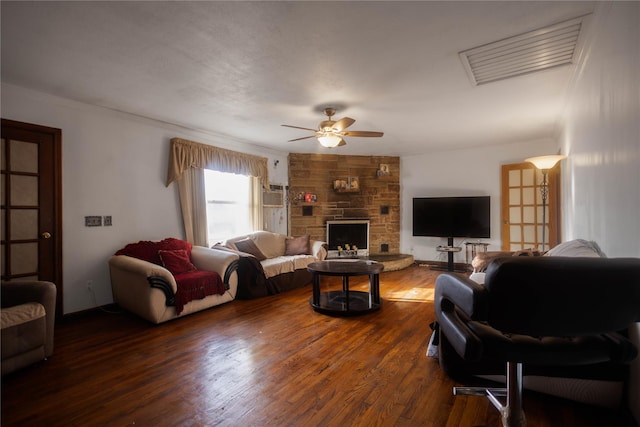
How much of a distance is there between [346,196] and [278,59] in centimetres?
432

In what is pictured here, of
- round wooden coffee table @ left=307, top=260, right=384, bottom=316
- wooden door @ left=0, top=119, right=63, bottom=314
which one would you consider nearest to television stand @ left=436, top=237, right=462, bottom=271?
round wooden coffee table @ left=307, top=260, right=384, bottom=316

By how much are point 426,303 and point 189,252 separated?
3122mm

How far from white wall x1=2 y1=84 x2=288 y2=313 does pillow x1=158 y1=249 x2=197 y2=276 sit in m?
0.59

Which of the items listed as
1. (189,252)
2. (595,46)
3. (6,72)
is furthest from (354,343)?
(6,72)

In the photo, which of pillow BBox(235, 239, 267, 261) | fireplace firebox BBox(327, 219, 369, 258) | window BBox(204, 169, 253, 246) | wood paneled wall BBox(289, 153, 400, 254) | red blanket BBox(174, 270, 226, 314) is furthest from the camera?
fireplace firebox BBox(327, 219, 369, 258)

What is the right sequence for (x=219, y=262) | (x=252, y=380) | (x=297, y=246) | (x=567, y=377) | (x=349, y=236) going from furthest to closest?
(x=349, y=236), (x=297, y=246), (x=219, y=262), (x=252, y=380), (x=567, y=377)

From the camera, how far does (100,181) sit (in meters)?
3.61

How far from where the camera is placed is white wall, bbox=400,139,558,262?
227 inches

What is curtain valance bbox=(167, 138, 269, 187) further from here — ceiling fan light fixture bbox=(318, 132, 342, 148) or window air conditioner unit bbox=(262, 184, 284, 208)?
ceiling fan light fixture bbox=(318, 132, 342, 148)

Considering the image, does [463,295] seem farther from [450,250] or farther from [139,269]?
[450,250]

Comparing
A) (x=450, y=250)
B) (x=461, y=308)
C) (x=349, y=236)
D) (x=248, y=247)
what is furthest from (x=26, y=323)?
(x=450, y=250)

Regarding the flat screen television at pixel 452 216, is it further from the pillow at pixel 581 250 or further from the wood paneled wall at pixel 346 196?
the pillow at pixel 581 250

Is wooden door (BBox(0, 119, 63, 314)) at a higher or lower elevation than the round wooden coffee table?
higher

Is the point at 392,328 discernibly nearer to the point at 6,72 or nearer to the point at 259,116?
the point at 259,116
